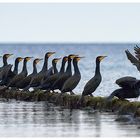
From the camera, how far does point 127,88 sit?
2389 cm

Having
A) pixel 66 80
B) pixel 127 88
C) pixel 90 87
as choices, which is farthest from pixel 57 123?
pixel 66 80

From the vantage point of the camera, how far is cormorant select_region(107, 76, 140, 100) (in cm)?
2361

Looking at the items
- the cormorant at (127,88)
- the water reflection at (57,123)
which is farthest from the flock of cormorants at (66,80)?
the water reflection at (57,123)

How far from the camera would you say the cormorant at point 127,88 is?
2361 cm

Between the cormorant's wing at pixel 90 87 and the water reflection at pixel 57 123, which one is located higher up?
the cormorant's wing at pixel 90 87

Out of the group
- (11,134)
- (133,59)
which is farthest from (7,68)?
(11,134)

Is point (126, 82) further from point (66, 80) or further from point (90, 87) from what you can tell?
point (66, 80)

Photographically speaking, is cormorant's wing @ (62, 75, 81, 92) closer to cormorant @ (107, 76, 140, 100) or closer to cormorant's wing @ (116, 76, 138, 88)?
cormorant @ (107, 76, 140, 100)

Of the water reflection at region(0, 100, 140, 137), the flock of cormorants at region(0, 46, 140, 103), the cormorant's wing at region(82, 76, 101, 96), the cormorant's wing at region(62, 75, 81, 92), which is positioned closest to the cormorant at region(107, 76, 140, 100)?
the flock of cormorants at region(0, 46, 140, 103)

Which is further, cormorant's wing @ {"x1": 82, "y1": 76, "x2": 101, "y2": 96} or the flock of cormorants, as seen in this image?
cormorant's wing @ {"x1": 82, "y1": 76, "x2": 101, "y2": 96}

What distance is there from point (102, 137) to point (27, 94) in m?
10.5

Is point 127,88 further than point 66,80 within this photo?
No

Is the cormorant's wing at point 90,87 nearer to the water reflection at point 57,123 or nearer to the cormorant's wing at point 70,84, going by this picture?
the cormorant's wing at point 70,84

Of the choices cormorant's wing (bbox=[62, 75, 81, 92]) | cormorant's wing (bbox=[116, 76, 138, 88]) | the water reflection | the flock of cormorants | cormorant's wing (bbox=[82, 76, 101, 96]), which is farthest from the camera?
cormorant's wing (bbox=[62, 75, 81, 92])
